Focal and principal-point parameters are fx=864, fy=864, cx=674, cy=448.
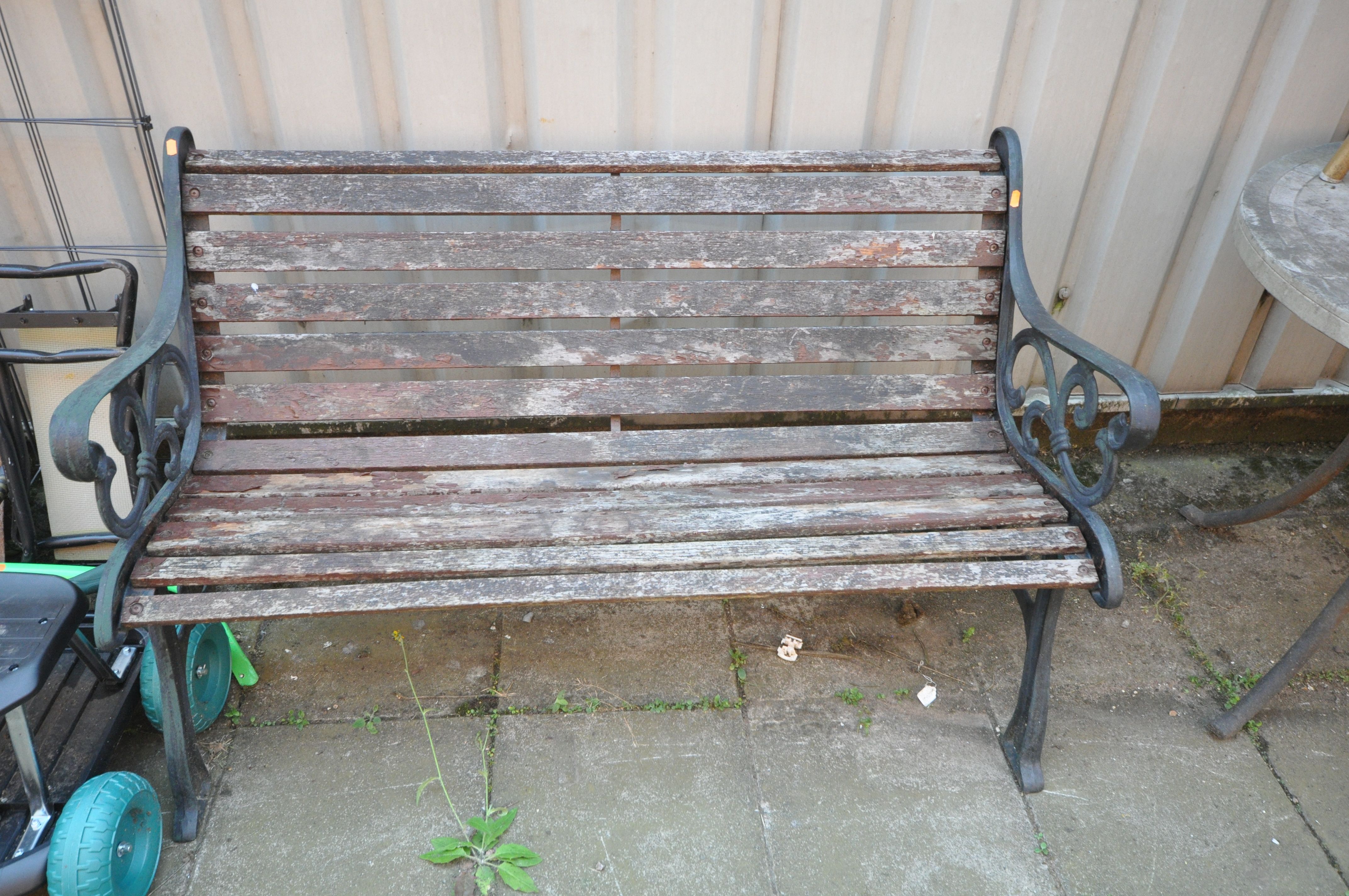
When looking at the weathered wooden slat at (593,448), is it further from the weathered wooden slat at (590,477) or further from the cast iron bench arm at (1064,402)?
the cast iron bench arm at (1064,402)

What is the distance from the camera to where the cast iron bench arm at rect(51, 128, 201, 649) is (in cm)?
184

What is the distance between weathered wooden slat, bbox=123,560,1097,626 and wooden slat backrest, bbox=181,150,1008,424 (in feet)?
2.10

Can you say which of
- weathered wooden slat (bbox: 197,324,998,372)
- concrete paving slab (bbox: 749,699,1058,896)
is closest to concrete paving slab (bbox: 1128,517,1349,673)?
concrete paving slab (bbox: 749,699,1058,896)

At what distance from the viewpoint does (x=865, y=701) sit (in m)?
2.60

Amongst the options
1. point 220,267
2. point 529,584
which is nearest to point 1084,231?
point 529,584

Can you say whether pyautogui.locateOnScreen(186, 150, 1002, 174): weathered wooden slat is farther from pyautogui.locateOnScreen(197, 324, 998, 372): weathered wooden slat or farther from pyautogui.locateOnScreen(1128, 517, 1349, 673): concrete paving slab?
pyautogui.locateOnScreen(1128, 517, 1349, 673): concrete paving slab

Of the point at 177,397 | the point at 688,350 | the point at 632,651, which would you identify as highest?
the point at 688,350

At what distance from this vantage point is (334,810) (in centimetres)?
224

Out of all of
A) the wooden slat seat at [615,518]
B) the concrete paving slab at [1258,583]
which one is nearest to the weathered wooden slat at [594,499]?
the wooden slat seat at [615,518]

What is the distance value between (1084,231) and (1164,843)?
2108 millimetres

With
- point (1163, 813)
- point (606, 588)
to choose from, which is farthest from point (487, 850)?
point (1163, 813)

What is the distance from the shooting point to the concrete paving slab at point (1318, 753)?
A: 2322 mm

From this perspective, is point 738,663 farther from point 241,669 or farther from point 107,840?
point 107,840

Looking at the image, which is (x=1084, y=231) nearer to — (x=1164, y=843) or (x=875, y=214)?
(x=875, y=214)
